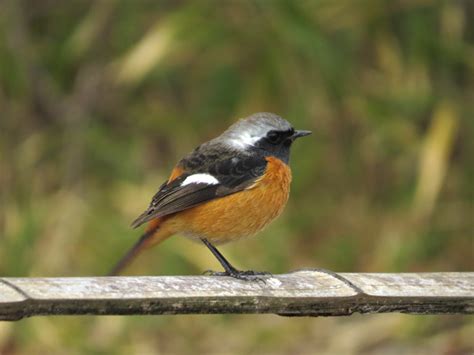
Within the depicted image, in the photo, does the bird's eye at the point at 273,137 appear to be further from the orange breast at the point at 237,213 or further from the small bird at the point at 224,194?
the orange breast at the point at 237,213

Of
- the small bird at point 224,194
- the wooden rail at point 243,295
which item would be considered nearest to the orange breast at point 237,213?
the small bird at point 224,194

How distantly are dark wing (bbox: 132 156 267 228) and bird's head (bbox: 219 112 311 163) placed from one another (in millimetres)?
151

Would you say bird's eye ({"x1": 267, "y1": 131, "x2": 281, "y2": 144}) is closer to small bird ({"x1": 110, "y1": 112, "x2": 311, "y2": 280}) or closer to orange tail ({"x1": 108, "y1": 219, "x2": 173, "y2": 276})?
small bird ({"x1": 110, "y1": 112, "x2": 311, "y2": 280})

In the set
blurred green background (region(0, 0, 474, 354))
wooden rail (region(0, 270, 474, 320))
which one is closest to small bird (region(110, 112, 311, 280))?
wooden rail (region(0, 270, 474, 320))

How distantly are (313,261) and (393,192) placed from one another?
0.73 meters

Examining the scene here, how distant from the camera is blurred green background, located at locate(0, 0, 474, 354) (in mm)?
6812

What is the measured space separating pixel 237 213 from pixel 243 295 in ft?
4.06

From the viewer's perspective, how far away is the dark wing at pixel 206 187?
4.48 meters

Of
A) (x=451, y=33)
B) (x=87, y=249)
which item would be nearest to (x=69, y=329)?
(x=87, y=249)

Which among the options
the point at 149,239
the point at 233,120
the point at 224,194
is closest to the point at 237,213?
the point at 224,194

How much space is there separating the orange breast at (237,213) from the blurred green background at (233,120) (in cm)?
210

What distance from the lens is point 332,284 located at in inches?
136

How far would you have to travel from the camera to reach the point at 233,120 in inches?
289

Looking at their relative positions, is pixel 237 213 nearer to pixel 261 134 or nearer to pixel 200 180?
pixel 200 180
